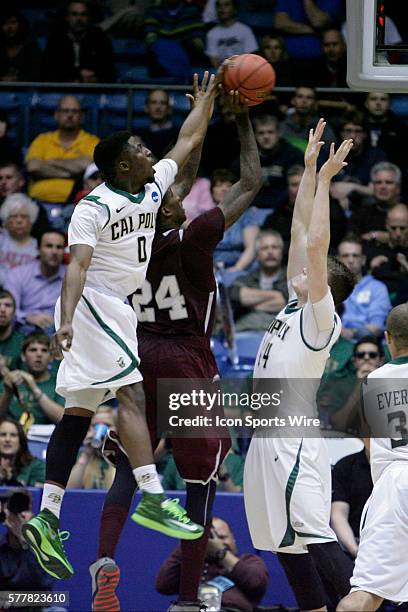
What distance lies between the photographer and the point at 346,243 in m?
11.1

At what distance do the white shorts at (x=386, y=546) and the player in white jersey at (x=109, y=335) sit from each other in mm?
854

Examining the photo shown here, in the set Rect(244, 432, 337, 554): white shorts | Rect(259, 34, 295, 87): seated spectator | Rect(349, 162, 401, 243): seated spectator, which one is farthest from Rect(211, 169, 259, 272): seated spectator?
Rect(244, 432, 337, 554): white shorts

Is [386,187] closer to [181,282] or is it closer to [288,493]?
[181,282]

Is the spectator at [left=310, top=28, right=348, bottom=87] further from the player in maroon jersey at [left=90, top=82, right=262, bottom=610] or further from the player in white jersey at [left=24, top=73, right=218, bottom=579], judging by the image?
the player in white jersey at [left=24, top=73, right=218, bottom=579]

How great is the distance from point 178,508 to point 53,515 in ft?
2.14

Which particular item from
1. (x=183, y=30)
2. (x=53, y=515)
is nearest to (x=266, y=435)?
(x=53, y=515)

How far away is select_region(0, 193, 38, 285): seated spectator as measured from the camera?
11.4 meters

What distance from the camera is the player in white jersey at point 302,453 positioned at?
6590 millimetres

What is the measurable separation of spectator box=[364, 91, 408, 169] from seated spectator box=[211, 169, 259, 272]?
57.3 inches

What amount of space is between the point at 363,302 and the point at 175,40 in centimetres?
392

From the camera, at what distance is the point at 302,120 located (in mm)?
12078

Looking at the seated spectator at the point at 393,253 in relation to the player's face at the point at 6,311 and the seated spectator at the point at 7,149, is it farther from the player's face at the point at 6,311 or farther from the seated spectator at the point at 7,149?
the seated spectator at the point at 7,149

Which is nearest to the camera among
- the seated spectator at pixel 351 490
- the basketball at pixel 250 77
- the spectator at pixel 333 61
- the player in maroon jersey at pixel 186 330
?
the player in maroon jersey at pixel 186 330

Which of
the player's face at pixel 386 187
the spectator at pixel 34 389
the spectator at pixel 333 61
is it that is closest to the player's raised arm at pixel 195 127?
the spectator at pixel 34 389
